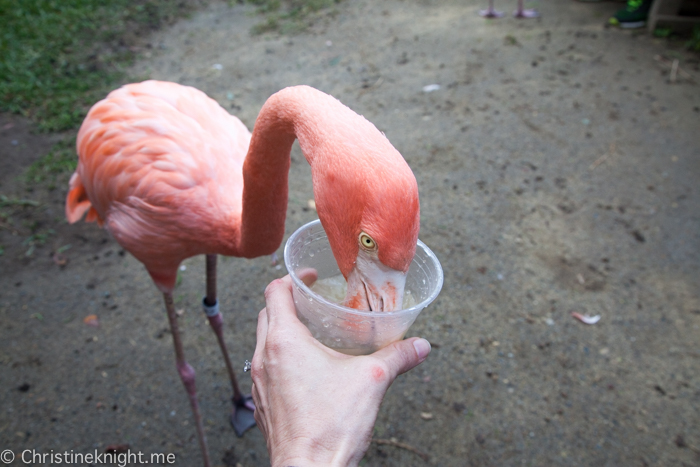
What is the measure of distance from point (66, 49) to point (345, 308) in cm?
583

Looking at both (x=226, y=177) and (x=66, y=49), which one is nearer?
(x=226, y=177)

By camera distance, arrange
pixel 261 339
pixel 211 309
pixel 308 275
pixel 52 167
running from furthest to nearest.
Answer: pixel 52 167, pixel 211 309, pixel 308 275, pixel 261 339

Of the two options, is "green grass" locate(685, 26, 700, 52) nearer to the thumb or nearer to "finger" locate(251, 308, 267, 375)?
the thumb

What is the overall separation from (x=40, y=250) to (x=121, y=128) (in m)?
1.88

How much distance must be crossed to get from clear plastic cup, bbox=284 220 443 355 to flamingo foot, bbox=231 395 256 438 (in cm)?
150

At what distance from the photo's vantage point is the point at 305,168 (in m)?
4.24

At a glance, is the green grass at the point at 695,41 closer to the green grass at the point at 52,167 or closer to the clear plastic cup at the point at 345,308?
Result: the clear plastic cup at the point at 345,308

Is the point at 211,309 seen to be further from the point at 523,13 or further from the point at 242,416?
the point at 523,13

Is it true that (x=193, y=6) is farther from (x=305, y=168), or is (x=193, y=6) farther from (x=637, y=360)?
(x=637, y=360)

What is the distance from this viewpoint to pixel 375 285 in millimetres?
1218

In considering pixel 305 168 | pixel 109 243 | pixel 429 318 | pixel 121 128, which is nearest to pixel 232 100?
pixel 305 168

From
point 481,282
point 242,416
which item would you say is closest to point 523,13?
point 481,282

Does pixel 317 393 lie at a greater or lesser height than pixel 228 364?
greater

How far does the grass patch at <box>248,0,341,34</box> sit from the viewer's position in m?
6.20
